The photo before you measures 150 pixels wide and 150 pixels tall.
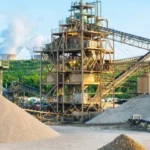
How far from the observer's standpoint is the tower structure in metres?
43.3

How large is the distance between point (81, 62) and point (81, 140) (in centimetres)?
1631

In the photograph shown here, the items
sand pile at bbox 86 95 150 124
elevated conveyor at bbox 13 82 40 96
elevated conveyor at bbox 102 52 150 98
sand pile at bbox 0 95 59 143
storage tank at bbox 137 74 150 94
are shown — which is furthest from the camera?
elevated conveyor at bbox 13 82 40 96

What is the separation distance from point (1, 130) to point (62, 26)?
2093 cm

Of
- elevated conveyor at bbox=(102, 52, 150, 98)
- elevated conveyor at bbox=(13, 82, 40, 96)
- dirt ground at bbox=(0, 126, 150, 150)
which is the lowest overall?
dirt ground at bbox=(0, 126, 150, 150)

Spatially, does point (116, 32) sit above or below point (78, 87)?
above

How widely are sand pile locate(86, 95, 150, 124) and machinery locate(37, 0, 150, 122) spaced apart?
2.74m

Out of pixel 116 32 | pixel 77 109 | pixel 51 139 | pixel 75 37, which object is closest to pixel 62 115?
pixel 77 109

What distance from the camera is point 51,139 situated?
1104 inches

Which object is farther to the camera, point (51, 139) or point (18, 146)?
point (51, 139)

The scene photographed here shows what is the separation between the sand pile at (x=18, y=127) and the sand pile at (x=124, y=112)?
9981 mm

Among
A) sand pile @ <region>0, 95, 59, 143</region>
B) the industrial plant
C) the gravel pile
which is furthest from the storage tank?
the gravel pile

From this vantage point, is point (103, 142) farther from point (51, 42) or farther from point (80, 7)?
point (80, 7)

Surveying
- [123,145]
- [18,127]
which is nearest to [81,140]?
[18,127]

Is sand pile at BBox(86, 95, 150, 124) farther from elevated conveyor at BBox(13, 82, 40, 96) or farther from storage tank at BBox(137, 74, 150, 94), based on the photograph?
elevated conveyor at BBox(13, 82, 40, 96)
